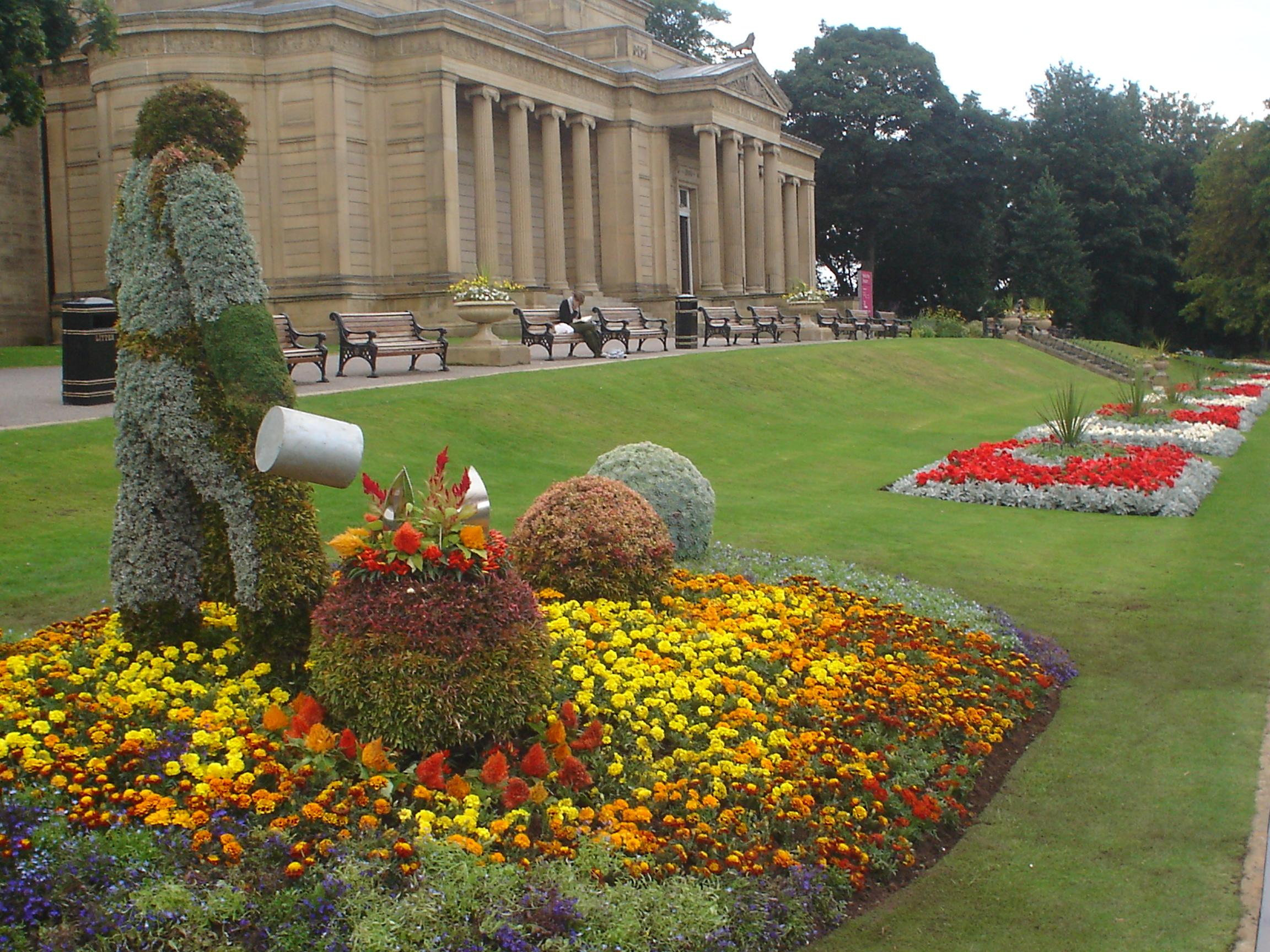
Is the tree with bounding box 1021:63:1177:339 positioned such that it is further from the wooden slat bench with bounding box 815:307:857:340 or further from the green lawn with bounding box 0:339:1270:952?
the green lawn with bounding box 0:339:1270:952

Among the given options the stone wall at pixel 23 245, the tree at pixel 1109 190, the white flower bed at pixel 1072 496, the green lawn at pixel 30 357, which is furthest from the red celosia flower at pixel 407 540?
the tree at pixel 1109 190

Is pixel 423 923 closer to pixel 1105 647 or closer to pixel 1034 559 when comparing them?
pixel 1105 647

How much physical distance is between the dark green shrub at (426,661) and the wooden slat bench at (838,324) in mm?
36842

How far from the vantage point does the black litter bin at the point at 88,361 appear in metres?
16.5

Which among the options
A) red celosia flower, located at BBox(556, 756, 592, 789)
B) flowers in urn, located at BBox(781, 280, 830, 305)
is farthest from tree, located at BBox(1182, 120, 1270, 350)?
red celosia flower, located at BBox(556, 756, 592, 789)

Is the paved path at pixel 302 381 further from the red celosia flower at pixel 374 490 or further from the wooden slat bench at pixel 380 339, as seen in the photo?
the red celosia flower at pixel 374 490

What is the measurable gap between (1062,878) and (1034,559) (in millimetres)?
7289

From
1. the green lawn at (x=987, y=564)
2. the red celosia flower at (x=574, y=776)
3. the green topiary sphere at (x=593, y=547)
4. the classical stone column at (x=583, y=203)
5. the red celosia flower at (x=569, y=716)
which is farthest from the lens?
the classical stone column at (x=583, y=203)

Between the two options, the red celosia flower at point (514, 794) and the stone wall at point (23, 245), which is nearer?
the red celosia flower at point (514, 794)

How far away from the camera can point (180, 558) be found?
23.9ft

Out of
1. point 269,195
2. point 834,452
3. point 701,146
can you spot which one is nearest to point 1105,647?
point 834,452

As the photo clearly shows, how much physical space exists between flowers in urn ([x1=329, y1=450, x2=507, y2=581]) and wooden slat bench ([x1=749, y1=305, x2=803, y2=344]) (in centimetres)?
3180

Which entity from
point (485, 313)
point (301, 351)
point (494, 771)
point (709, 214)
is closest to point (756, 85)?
point (709, 214)

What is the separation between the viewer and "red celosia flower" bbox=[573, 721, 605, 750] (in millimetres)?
6387
